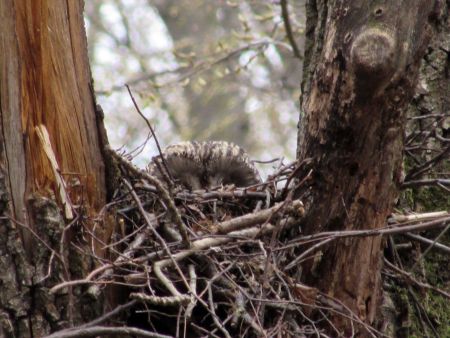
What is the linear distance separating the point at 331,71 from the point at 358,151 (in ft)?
0.99

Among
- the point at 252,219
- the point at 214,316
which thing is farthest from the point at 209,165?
the point at 214,316

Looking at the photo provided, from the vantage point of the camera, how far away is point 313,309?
132 inches

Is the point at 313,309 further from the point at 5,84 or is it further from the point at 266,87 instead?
the point at 266,87

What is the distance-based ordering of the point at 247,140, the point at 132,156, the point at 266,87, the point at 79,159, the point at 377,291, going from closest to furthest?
the point at 79,159 → the point at 377,291 → the point at 132,156 → the point at 266,87 → the point at 247,140

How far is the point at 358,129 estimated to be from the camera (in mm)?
3137

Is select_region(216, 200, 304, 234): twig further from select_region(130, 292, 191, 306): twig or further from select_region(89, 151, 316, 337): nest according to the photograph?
select_region(130, 292, 191, 306): twig

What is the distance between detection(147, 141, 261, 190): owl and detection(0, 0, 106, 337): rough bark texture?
6.96 feet

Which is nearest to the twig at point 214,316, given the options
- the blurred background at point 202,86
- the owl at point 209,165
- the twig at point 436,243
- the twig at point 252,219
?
the twig at point 252,219

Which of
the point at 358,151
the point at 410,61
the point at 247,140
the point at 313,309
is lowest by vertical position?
the point at 313,309

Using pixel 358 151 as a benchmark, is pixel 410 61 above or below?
above

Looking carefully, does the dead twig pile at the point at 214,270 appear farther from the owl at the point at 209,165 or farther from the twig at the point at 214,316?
the owl at the point at 209,165

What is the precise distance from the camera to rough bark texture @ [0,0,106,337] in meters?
3.01

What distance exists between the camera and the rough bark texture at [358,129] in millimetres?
2979

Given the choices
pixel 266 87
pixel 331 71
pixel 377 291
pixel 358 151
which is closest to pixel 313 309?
pixel 377 291
